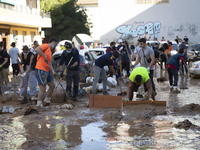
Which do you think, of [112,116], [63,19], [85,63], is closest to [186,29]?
[63,19]

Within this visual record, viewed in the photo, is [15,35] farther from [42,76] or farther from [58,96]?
[42,76]

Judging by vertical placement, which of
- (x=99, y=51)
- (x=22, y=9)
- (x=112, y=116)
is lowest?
(x=112, y=116)

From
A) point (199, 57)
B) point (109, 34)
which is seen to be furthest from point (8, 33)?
point (109, 34)

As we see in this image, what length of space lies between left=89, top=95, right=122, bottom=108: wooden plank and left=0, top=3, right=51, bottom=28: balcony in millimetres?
15186

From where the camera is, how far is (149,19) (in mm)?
37344

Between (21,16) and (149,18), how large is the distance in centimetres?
1825

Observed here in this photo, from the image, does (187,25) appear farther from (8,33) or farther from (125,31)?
(8,33)

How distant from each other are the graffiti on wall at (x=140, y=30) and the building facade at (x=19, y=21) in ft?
34.9

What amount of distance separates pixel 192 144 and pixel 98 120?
2.34 meters

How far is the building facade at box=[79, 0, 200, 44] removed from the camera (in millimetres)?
36781

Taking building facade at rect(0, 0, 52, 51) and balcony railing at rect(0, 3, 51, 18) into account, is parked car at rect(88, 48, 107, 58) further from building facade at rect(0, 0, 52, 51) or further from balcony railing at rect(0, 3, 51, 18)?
balcony railing at rect(0, 3, 51, 18)

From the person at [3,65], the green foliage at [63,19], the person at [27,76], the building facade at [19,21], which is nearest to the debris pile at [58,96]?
the person at [27,76]

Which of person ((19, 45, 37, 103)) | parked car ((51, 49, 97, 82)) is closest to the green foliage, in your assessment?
parked car ((51, 49, 97, 82))

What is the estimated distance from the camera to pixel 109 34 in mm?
37906
